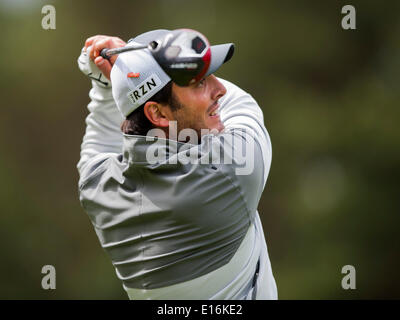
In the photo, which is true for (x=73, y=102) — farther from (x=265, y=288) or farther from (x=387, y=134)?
(x=265, y=288)

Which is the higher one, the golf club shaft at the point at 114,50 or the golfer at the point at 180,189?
the golf club shaft at the point at 114,50

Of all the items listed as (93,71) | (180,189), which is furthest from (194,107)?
(93,71)

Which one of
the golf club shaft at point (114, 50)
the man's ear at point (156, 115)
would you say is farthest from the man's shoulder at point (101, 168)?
the golf club shaft at point (114, 50)

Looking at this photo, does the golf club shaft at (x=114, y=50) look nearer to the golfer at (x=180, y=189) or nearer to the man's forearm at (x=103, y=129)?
the golfer at (x=180, y=189)

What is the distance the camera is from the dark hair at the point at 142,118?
1.16 meters

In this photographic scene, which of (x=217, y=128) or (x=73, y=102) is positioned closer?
(x=217, y=128)

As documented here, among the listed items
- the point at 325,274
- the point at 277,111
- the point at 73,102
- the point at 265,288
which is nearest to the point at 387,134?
the point at 277,111

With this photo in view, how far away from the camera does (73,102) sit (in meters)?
4.23

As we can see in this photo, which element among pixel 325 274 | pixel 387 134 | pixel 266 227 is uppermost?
pixel 387 134

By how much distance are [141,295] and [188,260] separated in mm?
142

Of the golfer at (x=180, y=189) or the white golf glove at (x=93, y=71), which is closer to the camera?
the golfer at (x=180, y=189)

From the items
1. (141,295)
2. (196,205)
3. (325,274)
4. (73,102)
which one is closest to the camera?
(196,205)

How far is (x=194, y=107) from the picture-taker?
3.81 ft

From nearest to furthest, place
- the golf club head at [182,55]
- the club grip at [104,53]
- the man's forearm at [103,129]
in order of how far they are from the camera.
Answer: the golf club head at [182,55]
the club grip at [104,53]
the man's forearm at [103,129]
